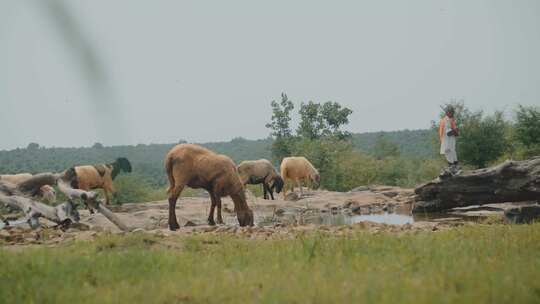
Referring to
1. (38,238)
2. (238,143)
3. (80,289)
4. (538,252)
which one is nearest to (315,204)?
(38,238)

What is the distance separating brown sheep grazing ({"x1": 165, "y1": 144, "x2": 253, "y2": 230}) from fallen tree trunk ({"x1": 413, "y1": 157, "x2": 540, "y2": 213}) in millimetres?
6193

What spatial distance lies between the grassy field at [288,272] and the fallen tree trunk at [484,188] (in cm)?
734

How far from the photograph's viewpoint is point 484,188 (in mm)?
14953

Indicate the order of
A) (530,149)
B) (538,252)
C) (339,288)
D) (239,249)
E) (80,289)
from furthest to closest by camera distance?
(530,149) < (239,249) < (538,252) < (80,289) < (339,288)

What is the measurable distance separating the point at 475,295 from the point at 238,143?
105021mm

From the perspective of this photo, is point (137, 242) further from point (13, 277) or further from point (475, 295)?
point (475, 295)

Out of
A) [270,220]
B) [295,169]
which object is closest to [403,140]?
[295,169]

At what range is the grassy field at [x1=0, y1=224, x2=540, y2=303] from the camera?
162 inches

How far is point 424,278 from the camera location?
14.9ft

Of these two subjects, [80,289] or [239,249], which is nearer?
[80,289]

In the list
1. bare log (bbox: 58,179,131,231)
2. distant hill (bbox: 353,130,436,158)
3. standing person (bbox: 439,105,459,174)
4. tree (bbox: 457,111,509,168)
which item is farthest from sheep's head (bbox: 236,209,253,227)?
distant hill (bbox: 353,130,436,158)

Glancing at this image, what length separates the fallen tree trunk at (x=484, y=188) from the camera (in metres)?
13.9

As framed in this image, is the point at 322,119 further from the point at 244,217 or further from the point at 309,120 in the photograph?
the point at 244,217

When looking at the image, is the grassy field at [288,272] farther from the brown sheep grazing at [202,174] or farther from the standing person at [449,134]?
the standing person at [449,134]
